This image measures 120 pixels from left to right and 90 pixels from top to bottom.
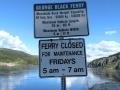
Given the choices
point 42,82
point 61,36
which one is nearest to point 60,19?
point 61,36

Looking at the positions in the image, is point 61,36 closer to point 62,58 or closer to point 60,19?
point 60,19

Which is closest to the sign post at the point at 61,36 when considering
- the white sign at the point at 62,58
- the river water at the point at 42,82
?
the white sign at the point at 62,58

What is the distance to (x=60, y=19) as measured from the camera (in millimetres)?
4195

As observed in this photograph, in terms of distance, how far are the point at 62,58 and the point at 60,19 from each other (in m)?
0.86

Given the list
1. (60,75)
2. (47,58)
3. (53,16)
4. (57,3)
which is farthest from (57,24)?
(60,75)

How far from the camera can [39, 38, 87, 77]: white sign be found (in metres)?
3.96

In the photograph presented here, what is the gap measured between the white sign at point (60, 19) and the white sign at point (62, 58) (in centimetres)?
20

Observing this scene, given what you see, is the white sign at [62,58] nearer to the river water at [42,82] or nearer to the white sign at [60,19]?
the white sign at [60,19]

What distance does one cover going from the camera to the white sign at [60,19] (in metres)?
4.13

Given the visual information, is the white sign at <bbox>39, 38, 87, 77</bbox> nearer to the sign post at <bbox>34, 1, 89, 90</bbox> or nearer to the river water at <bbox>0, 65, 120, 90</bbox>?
the sign post at <bbox>34, 1, 89, 90</bbox>

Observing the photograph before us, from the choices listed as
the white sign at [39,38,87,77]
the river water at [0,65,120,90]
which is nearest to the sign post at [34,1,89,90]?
the white sign at [39,38,87,77]

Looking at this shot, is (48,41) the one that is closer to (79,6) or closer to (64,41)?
(64,41)

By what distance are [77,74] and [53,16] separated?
1.36 m

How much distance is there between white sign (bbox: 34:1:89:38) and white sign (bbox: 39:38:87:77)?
0.20 m
